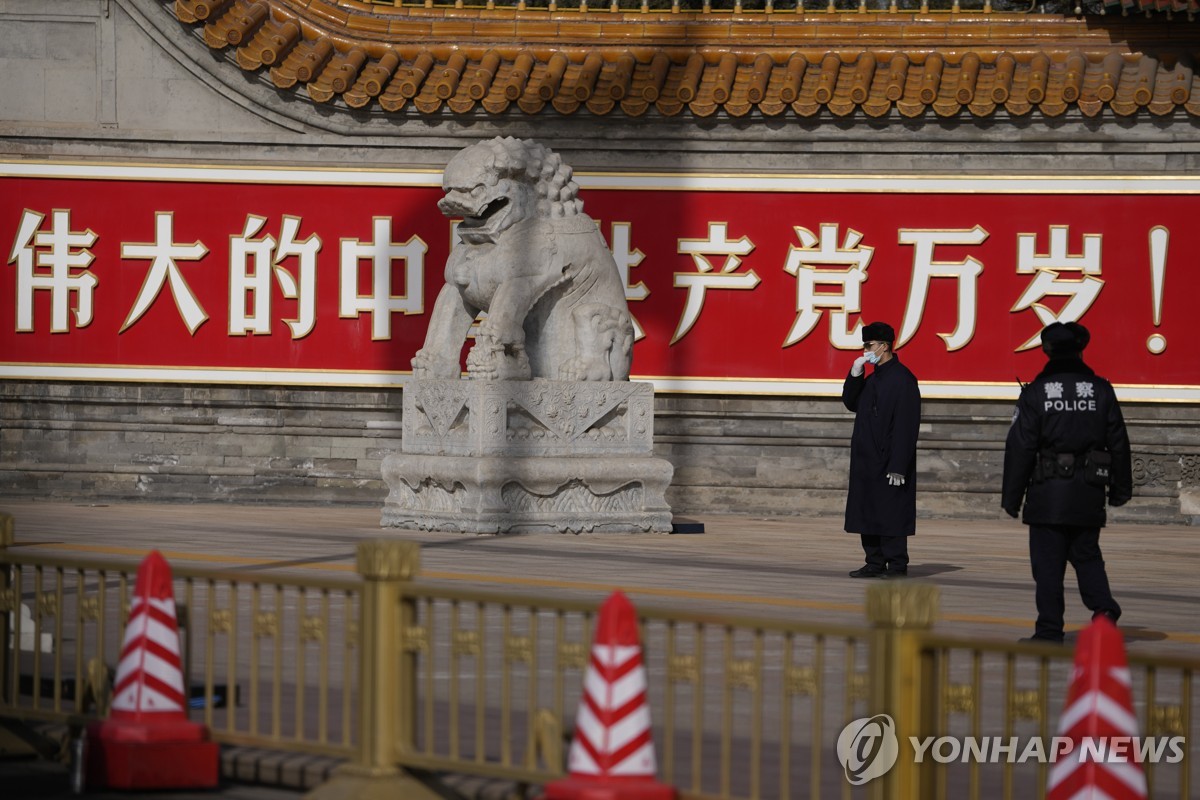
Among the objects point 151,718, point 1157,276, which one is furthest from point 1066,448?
point 1157,276

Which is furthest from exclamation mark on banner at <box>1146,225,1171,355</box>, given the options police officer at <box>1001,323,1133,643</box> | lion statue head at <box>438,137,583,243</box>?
police officer at <box>1001,323,1133,643</box>

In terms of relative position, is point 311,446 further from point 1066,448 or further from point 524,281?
point 1066,448

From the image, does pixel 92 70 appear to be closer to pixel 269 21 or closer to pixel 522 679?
pixel 269 21

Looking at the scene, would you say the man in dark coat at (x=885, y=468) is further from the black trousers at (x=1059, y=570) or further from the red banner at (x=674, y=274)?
the red banner at (x=674, y=274)

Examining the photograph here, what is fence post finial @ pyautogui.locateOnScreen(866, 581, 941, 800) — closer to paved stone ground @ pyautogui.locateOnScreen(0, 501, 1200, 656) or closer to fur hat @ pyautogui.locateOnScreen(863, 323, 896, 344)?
paved stone ground @ pyautogui.locateOnScreen(0, 501, 1200, 656)

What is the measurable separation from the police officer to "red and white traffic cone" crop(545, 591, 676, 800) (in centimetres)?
415

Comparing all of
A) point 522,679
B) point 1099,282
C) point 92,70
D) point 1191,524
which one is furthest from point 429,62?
point 522,679

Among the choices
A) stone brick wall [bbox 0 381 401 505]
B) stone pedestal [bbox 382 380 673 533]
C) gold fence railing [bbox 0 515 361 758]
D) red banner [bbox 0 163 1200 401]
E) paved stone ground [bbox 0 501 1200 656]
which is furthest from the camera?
stone brick wall [bbox 0 381 401 505]

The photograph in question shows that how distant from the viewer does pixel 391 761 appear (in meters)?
6.27

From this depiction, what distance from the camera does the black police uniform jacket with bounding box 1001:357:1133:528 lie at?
9336mm

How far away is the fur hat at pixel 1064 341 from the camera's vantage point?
9562mm

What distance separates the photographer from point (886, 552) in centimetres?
1227

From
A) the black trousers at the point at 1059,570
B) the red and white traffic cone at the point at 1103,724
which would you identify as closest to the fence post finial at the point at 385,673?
the red and white traffic cone at the point at 1103,724

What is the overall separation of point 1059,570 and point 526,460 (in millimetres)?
5780
